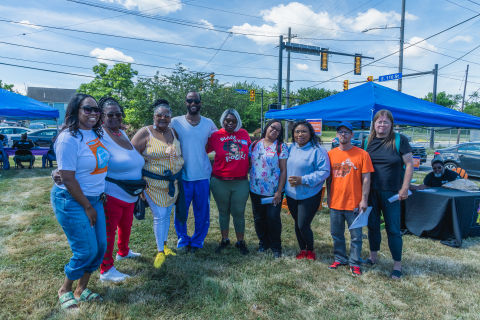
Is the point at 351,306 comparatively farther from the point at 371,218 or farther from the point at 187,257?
the point at 187,257

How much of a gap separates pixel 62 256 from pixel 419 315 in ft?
12.4

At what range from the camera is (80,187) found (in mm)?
2172

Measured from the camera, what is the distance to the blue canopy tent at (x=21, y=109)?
960 cm

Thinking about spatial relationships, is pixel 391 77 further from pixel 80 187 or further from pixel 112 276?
pixel 80 187

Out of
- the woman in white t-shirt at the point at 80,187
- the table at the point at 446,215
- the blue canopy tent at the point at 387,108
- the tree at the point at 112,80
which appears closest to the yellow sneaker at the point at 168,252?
the woman in white t-shirt at the point at 80,187

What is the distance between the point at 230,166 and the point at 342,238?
1550 mm

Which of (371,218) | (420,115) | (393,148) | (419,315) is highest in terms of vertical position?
(420,115)

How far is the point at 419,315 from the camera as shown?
8.16 ft

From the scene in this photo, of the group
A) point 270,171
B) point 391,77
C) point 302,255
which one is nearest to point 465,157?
point 391,77

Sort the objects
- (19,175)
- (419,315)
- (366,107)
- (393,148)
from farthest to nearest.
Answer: (19,175), (366,107), (393,148), (419,315)

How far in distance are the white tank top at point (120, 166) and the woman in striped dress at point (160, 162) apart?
1.01 ft

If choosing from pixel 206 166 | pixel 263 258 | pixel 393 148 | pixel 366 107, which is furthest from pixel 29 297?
pixel 366 107

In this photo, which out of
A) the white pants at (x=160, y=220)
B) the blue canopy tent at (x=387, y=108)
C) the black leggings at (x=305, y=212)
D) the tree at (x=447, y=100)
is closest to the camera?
the white pants at (x=160, y=220)

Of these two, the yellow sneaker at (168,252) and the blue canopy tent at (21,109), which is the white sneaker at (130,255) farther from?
the blue canopy tent at (21,109)
